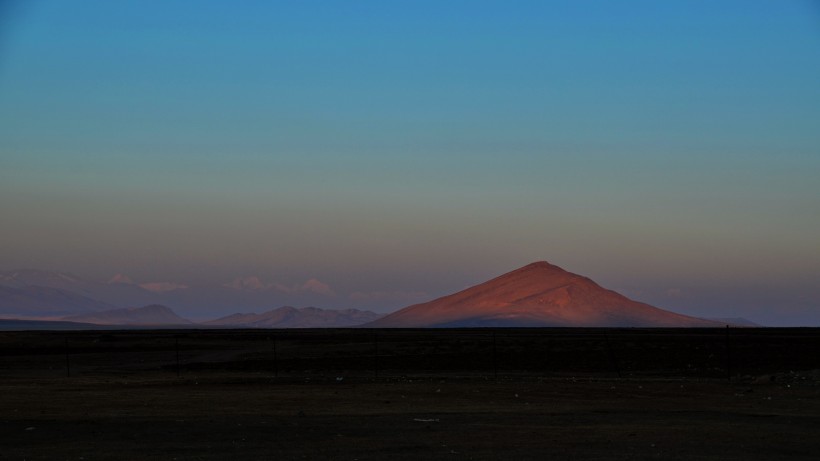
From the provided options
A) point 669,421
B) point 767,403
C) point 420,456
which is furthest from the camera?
point 767,403

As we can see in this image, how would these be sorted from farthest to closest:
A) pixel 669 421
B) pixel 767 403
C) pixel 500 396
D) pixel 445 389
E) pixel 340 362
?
pixel 340 362 → pixel 445 389 → pixel 500 396 → pixel 767 403 → pixel 669 421

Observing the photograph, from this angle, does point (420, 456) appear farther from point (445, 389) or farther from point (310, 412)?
point (445, 389)

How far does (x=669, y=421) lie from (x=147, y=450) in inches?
464

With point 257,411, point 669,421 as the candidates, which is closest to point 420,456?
point 669,421

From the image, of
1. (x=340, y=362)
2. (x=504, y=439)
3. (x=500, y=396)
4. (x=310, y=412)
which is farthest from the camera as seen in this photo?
(x=340, y=362)

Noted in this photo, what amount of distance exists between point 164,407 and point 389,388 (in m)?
9.88

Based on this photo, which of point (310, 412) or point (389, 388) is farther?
point (389, 388)

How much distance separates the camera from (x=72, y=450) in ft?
61.6

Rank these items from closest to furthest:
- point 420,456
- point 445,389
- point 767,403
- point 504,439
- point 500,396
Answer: point 420,456 → point 504,439 → point 767,403 → point 500,396 → point 445,389

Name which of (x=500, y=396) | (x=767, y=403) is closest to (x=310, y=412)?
(x=500, y=396)

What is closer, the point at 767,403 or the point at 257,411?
the point at 257,411

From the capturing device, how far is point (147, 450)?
18.7 meters

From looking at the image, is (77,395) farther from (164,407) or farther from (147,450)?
(147,450)

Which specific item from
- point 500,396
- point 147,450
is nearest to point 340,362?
point 500,396
